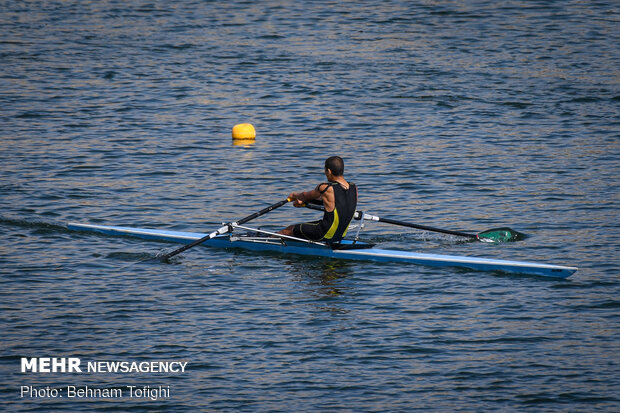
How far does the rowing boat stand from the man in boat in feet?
0.57

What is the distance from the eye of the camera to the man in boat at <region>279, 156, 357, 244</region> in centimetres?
1576

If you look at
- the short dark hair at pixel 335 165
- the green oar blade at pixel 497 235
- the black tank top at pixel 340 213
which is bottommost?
the green oar blade at pixel 497 235

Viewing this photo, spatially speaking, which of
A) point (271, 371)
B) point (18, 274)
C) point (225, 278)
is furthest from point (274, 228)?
point (271, 371)

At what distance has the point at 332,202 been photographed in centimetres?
1576

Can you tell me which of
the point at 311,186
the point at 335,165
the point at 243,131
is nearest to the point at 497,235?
the point at 335,165

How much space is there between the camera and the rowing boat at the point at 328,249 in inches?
607

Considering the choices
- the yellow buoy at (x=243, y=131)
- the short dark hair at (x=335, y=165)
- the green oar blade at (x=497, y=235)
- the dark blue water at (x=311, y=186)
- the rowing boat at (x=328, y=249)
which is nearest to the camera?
the dark blue water at (x=311, y=186)

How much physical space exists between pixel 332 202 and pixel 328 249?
959 mm

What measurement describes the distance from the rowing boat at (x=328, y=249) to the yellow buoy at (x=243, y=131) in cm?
732

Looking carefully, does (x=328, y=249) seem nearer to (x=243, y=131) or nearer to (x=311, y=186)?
(x=311, y=186)

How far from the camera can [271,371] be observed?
12.4 metres

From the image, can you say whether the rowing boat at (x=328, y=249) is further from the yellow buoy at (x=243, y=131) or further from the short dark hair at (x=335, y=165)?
the yellow buoy at (x=243, y=131)

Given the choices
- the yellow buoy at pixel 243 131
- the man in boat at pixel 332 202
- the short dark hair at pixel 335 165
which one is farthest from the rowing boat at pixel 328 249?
the yellow buoy at pixel 243 131

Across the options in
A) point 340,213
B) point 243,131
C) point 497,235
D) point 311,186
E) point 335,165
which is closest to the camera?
point 335,165
